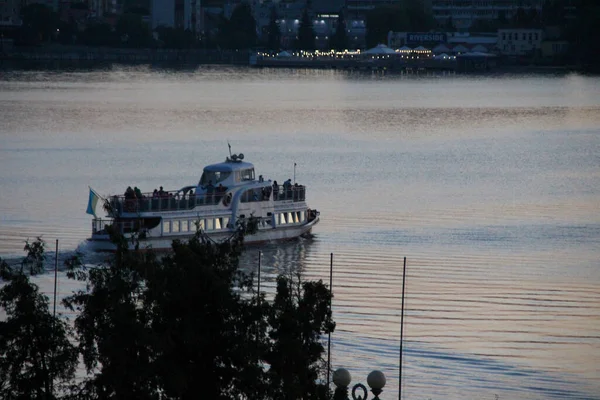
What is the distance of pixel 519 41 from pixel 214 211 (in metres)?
113

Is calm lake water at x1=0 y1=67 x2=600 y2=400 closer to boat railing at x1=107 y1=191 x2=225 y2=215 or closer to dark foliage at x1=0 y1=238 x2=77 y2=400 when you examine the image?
boat railing at x1=107 y1=191 x2=225 y2=215

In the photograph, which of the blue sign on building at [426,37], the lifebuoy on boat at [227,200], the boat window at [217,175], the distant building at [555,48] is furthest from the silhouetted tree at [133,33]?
the lifebuoy on boat at [227,200]

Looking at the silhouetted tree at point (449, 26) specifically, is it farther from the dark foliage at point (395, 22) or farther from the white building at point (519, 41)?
the white building at point (519, 41)

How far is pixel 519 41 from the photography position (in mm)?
141250

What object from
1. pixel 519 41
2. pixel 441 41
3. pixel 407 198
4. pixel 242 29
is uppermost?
pixel 407 198

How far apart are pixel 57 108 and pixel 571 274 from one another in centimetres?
5071

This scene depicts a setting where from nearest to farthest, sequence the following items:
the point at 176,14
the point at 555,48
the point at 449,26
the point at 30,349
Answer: the point at 30,349 → the point at 555,48 → the point at 449,26 → the point at 176,14

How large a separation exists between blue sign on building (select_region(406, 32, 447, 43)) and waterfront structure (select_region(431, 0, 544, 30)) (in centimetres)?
3314

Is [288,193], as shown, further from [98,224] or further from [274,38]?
[274,38]

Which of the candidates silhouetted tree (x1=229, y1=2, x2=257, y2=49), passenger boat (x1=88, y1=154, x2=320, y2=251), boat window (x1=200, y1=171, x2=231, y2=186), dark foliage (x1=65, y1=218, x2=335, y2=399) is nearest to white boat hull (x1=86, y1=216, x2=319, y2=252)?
passenger boat (x1=88, y1=154, x2=320, y2=251)

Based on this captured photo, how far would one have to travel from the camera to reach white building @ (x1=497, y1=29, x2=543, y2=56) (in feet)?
462

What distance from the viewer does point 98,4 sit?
175875 millimetres

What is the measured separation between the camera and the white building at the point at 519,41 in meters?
141

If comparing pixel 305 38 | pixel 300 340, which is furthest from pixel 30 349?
pixel 305 38
